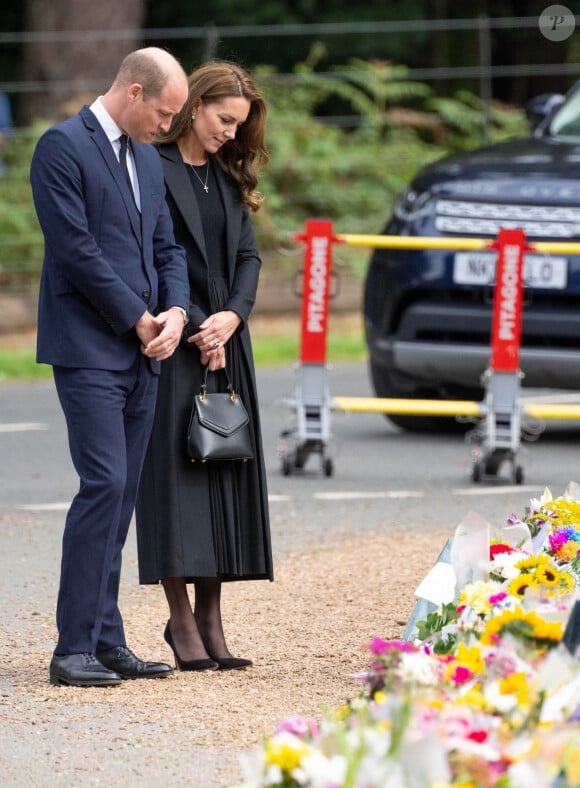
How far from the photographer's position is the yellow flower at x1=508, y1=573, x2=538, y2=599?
4.28 m

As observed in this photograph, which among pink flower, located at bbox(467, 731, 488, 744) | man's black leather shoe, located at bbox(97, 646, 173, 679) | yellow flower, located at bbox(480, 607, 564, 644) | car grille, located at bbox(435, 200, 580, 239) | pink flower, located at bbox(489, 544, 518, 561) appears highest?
car grille, located at bbox(435, 200, 580, 239)

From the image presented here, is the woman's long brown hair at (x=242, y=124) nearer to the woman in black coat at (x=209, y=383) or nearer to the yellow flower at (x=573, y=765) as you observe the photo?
the woman in black coat at (x=209, y=383)

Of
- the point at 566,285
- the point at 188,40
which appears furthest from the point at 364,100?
the point at 566,285

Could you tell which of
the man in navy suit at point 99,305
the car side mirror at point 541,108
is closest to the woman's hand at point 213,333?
the man in navy suit at point 99,305

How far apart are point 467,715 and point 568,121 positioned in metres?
7.76

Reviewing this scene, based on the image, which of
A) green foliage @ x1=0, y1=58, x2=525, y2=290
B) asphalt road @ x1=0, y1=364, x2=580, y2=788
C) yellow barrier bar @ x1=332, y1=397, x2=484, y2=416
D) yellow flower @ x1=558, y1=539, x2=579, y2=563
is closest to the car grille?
yellow barrier bar @ x1=332, y1=397, x2=484, y2=416

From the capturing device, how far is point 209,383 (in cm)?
550

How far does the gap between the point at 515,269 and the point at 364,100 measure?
9698mm

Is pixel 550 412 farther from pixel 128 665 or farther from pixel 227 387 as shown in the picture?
pixel 128 665

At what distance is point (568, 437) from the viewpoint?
1086 centimetres

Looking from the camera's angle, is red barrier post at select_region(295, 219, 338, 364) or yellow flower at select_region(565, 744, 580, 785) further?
red barrier post at select_region(295, 219, 338, 364)

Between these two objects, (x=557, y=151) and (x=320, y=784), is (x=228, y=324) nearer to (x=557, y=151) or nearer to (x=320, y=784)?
(x=320, y=784)

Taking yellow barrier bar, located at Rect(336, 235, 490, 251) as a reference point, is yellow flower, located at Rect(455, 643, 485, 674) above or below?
below

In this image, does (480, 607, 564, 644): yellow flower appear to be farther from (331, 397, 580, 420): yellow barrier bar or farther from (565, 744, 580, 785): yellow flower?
(331, 397, 580, 420): yellow barrier bar
